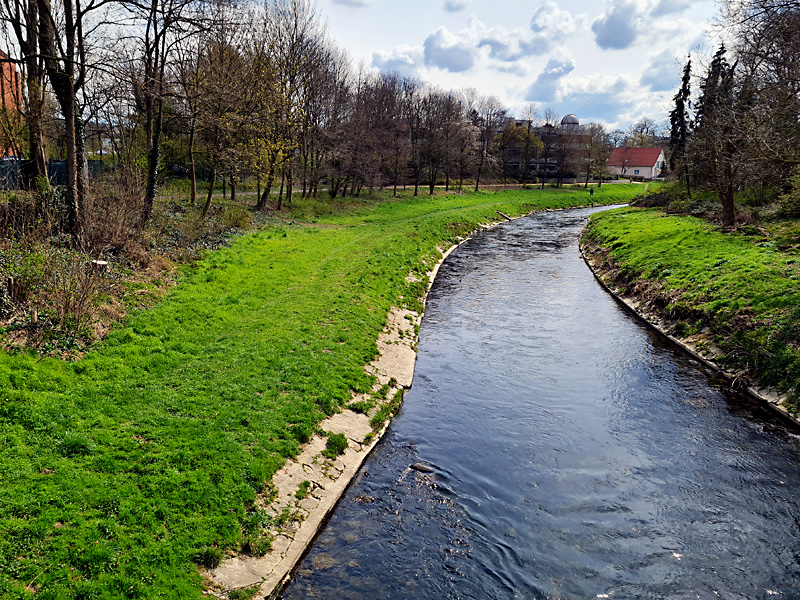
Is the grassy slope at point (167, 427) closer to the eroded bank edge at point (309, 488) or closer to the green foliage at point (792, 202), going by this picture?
the eroded bank edge at point (309, 488)

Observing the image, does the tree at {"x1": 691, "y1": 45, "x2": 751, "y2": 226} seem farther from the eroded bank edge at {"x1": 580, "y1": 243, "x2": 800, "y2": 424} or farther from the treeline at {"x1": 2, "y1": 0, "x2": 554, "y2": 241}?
the treeline at {"x1": 2, "y1": 0, "x2": 554, "y2": 241}

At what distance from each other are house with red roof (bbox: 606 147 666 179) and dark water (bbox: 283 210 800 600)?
362 feet

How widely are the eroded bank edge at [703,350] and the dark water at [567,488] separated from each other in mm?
388

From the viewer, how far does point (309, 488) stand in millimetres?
9023

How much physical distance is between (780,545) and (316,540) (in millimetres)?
7276

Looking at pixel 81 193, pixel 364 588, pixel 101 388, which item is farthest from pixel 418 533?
pixel 81 193

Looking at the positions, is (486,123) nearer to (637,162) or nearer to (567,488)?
(637,162)

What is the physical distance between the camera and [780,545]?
8.08 metres

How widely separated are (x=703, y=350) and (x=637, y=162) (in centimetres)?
11220

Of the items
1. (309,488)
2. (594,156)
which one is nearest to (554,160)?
(594,156)

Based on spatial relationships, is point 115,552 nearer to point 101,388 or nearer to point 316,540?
point 316,540

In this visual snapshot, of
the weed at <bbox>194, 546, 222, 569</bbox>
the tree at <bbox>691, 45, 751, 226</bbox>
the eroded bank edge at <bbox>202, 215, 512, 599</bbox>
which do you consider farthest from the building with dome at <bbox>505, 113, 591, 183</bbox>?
the weed at <bbox>194, 546, 222, 569</bbox>

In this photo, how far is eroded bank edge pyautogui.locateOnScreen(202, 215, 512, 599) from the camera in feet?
22.9

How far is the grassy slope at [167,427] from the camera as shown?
20.4 ft
